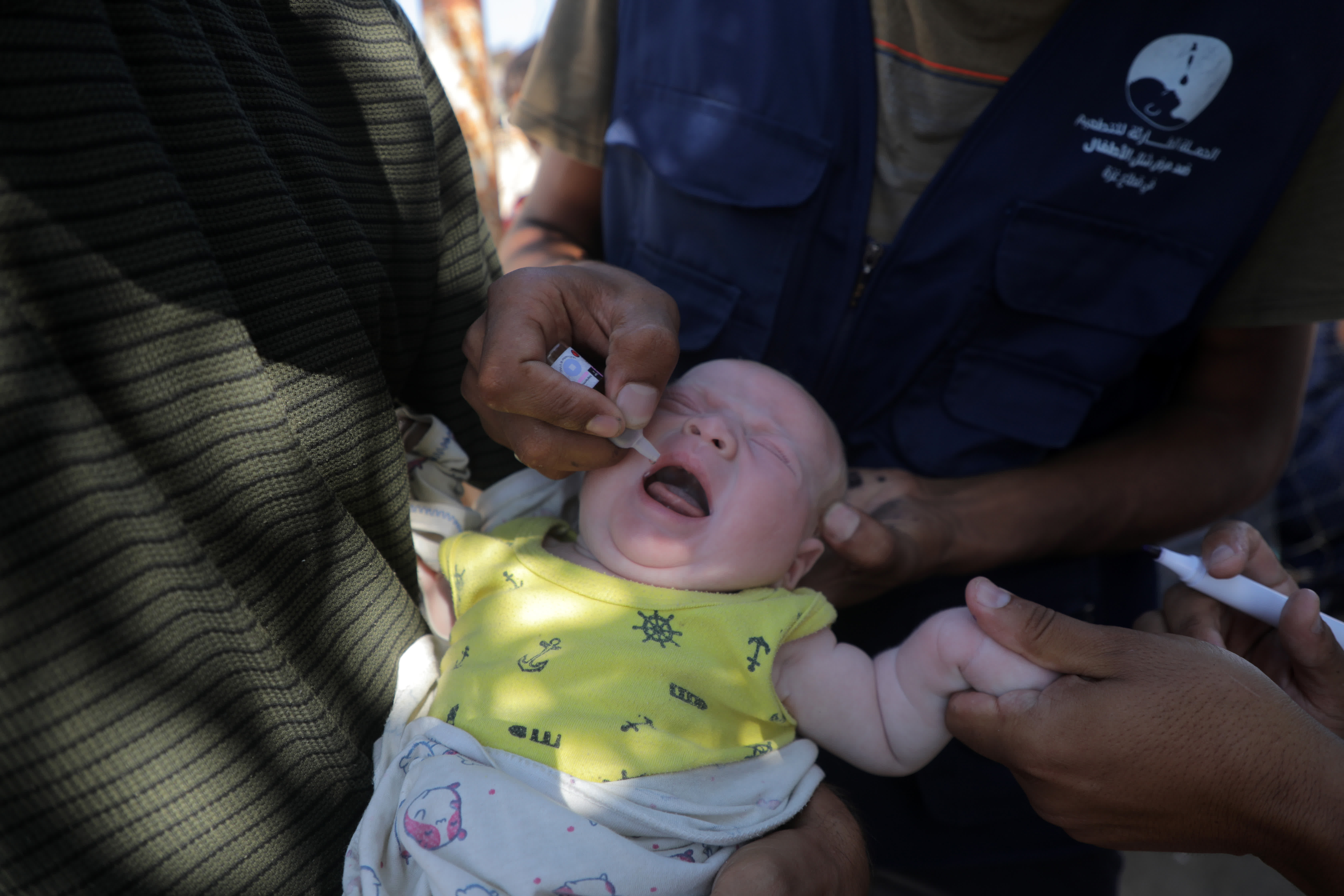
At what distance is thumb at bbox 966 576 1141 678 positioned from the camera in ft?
3.92

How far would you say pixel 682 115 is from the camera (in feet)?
6.17

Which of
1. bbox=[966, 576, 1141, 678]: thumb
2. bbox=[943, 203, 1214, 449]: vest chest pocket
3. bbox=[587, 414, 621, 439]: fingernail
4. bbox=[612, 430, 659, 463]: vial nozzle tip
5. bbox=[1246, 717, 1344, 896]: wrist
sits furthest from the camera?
bbox=[943, 203, 1214, 449]: vest chest pocket

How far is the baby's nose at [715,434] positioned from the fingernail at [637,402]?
0.55 ft

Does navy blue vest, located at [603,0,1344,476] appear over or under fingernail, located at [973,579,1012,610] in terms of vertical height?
over

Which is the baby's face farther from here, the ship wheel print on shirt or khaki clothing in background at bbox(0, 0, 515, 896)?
khaki clothing in background at bbox(0, 0, 515, 896)

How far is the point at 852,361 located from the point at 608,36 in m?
1.14

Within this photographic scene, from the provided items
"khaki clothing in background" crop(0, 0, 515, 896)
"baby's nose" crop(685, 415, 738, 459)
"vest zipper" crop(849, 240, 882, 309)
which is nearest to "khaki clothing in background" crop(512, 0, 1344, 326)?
"vest zipper" crop(849, 240, 882, 309)

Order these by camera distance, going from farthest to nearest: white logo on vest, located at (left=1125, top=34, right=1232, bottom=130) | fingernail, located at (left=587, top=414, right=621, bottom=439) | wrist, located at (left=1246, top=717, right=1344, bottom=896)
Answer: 1. white logo on vest, located at (left=1125, top=34, right=1232, bottom=130)
2. fingernail, located at (left=587, top=414, right=621, bottom=439)
3. wrist, located at (left=1246, top=717, right=1344, bottom=896)

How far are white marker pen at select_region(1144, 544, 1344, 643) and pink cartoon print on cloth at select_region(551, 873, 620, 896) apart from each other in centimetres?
110

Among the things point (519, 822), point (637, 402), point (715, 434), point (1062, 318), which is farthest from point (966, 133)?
point (519, 822)

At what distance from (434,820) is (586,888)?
0.24 m

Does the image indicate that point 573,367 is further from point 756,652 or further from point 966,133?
point 966,133

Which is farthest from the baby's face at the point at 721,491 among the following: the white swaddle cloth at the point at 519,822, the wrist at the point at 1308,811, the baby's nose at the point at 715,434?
the wrist at the point at 1308,811

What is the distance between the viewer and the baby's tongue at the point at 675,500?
150cm
